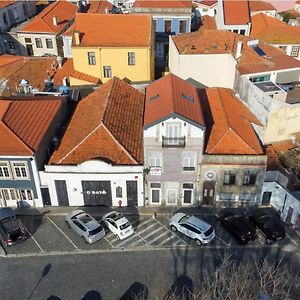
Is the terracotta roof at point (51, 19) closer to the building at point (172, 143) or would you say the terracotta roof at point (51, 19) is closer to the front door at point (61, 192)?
the building at point (172, 143)

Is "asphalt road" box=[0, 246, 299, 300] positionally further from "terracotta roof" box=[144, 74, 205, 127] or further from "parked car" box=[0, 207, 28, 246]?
"terracotta roof" box=[144, 74, 205, 127]

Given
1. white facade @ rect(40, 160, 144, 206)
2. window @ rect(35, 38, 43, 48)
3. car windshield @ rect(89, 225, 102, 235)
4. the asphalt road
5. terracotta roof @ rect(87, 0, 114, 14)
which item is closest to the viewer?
the asphalt road

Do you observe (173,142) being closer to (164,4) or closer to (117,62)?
(117,62)

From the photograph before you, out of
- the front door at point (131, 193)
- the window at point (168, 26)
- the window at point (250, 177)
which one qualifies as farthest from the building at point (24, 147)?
the window at point (168, 26)

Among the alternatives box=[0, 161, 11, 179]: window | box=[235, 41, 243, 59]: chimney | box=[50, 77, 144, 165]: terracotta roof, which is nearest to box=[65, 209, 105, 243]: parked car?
box=[50, 77, 144, 165]: terracotta roof

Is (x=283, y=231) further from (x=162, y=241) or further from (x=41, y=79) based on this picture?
(x=41, y=79)

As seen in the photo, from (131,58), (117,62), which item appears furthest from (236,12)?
(117,62)

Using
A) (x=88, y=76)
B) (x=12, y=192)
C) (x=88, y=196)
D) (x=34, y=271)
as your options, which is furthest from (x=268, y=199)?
(x=88, y=76)
